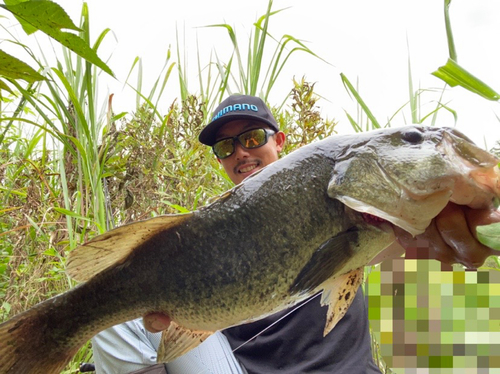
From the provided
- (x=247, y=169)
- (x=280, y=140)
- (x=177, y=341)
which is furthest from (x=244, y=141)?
(x=177, y=341)

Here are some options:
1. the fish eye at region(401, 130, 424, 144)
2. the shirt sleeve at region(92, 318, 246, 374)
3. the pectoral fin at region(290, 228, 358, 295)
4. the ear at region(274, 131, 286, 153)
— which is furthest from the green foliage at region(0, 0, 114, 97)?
the ear at region(274, 131, 286, 153)

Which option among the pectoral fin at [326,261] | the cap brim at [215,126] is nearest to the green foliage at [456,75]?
the pectoral fin at [326,261]

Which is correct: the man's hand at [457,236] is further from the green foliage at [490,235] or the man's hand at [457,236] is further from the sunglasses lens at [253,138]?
the sunglasses lens at [253,138]

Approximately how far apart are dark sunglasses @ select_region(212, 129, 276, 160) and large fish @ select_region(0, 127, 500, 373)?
162cm

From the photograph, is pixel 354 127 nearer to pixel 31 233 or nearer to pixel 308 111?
pixel 308 111

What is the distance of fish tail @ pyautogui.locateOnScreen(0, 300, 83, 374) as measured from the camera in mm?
1317

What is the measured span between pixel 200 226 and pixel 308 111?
1888 millimetres

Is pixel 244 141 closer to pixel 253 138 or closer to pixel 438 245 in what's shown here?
pixel 253 138

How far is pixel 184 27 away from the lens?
3.53 metres

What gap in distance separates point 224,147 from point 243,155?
0.50 feet

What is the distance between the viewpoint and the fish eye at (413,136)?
1.34 m

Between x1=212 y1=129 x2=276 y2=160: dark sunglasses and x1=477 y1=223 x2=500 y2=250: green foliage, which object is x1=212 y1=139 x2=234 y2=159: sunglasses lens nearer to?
x1=212 y1=129 x2=276 y2=160: dark sunglasses

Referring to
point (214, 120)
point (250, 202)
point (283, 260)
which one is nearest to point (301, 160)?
point (250, 202)

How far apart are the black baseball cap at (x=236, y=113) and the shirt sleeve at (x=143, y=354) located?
4.37 ft
